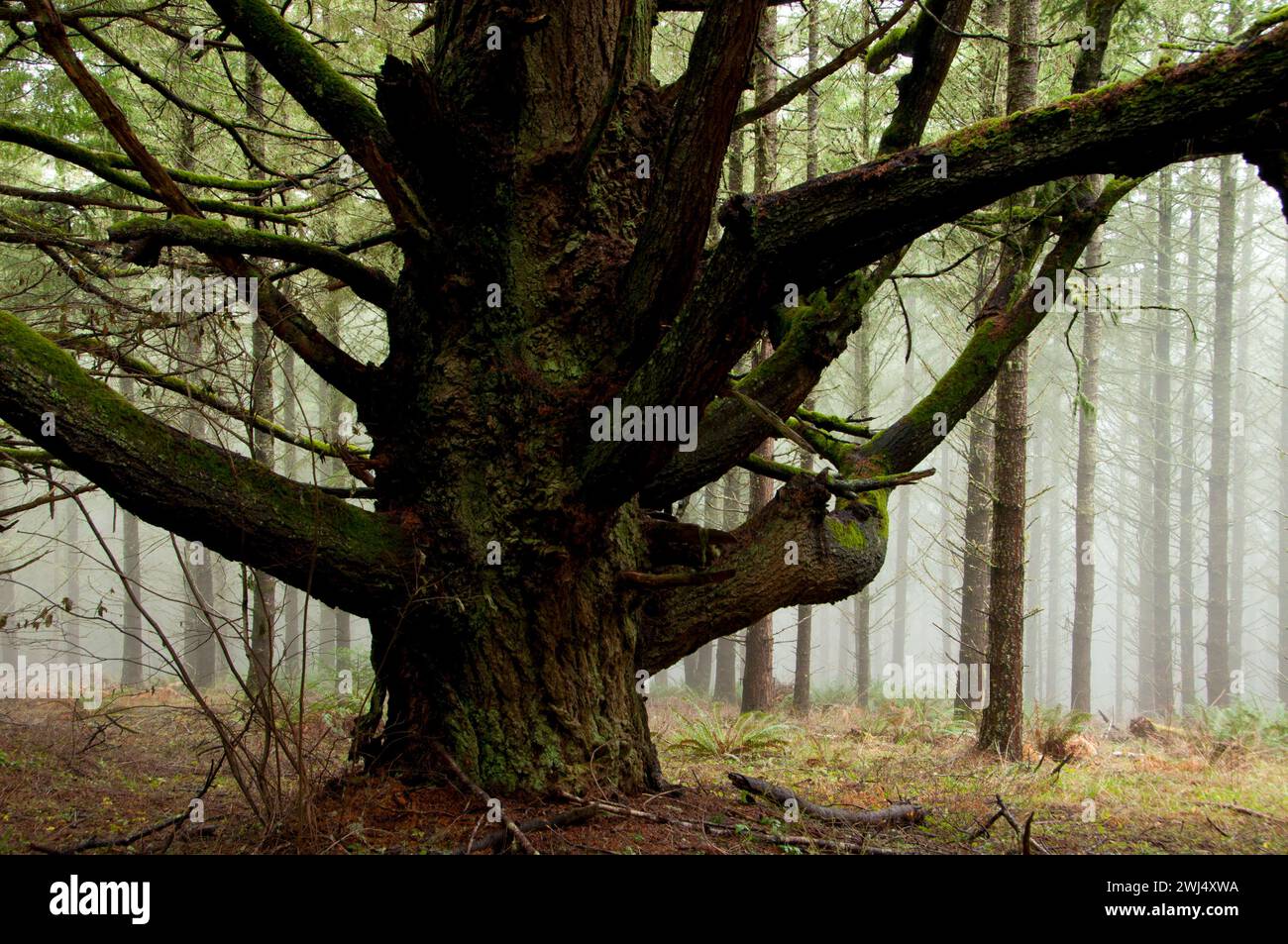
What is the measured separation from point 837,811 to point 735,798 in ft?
1.90

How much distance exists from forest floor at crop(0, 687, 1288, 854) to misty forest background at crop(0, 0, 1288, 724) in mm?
850

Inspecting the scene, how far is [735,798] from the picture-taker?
466cm

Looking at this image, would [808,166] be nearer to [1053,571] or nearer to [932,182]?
[932,182]

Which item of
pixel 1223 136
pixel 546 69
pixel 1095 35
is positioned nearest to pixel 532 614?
pixel 546 69

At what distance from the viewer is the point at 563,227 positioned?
4.07 meters

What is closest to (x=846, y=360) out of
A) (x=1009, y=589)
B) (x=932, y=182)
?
(x=1009, y=589)

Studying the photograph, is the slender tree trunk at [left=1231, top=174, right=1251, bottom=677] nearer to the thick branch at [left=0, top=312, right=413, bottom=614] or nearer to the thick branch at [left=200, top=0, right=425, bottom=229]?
the thick branch at [left=200, top=0, right=425, bottom=229]

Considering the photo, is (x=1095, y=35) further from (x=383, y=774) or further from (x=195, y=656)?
(x=195, y=656)

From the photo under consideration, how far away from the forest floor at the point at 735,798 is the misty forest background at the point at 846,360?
85 cm

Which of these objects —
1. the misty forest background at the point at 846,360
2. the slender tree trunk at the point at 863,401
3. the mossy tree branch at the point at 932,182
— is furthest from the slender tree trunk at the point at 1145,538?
the mossy tree branch at the point at 932,182

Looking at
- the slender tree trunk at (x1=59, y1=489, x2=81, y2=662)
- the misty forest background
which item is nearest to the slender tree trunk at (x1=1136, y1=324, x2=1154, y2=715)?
the misty forest background
